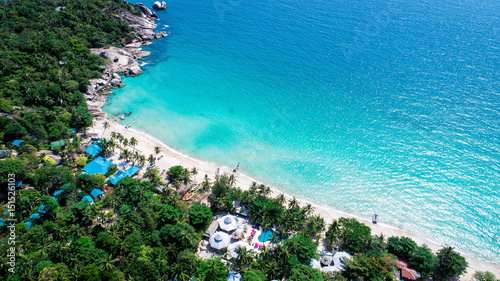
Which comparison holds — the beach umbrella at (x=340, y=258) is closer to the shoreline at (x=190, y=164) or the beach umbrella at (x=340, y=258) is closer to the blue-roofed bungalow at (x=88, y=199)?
the shoreline at (x=190, y=164)

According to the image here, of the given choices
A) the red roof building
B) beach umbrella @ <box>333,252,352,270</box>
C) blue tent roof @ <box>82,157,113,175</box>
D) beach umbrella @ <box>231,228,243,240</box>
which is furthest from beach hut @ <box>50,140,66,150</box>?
the red roof building

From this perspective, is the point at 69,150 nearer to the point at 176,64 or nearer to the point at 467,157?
the point at 176,64

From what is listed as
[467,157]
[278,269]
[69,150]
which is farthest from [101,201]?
[467,157]

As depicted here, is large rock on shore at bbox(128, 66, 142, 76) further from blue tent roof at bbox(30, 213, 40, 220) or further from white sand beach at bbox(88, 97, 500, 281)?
blue tent roof at bbox(30, 213, 40, 220)

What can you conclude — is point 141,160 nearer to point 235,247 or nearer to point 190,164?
point 190,164

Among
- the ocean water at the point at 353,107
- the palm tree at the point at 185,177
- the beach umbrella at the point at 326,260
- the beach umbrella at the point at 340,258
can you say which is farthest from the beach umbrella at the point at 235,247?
the ocean water at the point at 353,107

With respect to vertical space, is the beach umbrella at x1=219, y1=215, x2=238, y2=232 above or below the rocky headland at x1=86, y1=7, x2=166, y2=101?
below
